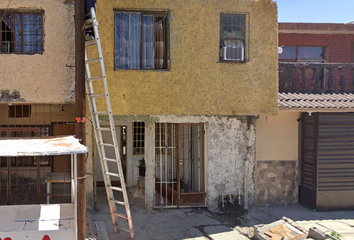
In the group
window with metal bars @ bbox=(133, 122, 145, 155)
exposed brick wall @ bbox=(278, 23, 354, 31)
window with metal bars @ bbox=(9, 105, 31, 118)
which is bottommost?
window with metal bars @ bbox=(133, 122, 145, 155)

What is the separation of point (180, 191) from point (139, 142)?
11.1 feet

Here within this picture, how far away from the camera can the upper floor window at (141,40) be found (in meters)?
8.85

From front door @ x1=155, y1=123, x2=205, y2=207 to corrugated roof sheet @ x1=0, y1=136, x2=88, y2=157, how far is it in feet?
13.5

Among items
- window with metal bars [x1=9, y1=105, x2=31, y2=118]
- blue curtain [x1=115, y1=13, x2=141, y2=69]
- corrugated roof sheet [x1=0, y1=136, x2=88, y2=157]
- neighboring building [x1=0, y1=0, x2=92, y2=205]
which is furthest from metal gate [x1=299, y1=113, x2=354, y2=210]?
window with metal bars [x1=9, y1=105, x2=31, y2=118]

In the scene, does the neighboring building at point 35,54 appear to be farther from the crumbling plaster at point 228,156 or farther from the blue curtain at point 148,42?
the crumbling plaster at point 228,156

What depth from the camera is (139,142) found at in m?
12.5

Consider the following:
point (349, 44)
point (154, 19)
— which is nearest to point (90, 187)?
point (154, 19)

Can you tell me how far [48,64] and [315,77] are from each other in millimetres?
7847

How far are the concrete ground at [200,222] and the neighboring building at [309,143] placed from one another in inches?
19.1

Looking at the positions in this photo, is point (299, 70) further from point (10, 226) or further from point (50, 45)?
point (10, 226)

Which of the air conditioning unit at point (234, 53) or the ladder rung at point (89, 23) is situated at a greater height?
the ladder rung at point (89, 23)

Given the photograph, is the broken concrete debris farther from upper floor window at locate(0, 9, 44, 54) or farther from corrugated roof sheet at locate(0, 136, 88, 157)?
upper floor window at locate(0, 9, 44, 54)

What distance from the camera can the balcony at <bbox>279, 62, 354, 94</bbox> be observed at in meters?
10.7

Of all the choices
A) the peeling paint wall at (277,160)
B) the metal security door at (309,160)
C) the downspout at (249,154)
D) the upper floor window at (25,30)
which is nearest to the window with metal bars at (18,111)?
the upper floor window at (25,30)
